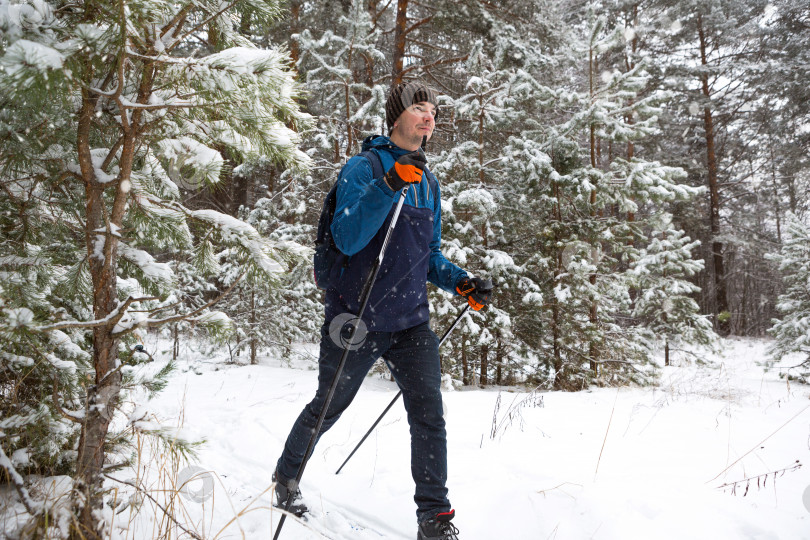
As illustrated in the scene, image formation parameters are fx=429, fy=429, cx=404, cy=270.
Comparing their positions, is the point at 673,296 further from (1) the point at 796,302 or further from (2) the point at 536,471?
(2) the point at 536,471

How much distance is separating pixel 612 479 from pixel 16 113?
3832 mm

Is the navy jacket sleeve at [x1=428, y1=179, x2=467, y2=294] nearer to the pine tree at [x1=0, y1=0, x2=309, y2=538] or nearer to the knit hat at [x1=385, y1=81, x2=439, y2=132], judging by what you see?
the knit hat at [x1=385, y1=81, x2=439, y2=132]

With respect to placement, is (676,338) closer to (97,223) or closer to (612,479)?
(612,479)

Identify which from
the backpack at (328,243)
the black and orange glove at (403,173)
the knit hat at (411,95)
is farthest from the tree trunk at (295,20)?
the black and orange glove at (403,173)

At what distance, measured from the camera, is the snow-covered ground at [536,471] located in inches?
94.6

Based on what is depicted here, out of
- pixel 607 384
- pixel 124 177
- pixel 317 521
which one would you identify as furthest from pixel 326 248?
pixel 607 384

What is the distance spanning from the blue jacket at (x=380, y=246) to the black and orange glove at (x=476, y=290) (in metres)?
0.31

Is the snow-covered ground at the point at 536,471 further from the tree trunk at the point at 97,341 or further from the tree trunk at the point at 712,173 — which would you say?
the tree trunk at the point at 712,173

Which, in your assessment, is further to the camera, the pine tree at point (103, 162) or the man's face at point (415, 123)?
the man's face at point (415, 123)

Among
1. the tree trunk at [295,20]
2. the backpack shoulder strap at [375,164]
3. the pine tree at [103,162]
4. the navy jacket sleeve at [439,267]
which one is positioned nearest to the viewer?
the pine tree at [103,162]

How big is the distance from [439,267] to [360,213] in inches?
37.0

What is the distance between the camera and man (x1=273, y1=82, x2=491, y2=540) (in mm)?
2146

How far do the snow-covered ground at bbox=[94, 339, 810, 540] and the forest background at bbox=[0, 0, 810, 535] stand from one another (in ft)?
3.06

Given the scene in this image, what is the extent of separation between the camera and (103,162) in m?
2.05
